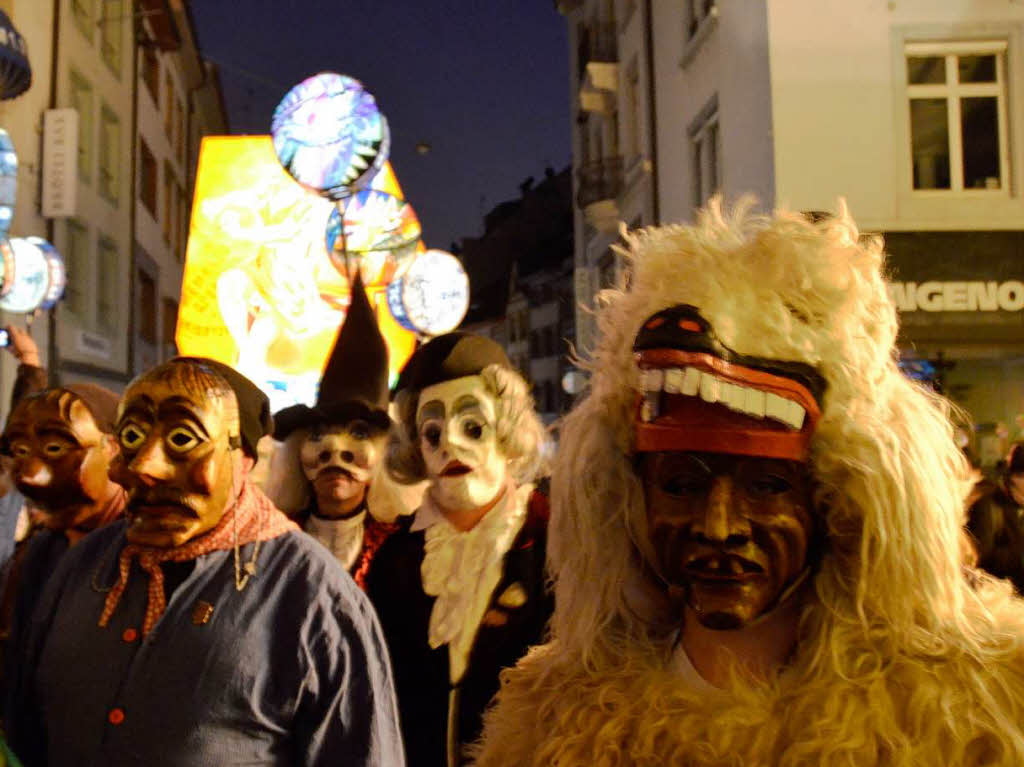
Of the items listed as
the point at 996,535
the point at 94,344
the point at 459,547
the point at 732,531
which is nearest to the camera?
the point at 732,531

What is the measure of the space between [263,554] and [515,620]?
1000 millimetres

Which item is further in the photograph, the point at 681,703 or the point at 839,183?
the point at 839,183

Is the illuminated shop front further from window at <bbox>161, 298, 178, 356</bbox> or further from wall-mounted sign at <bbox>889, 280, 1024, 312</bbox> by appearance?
window at <bbox>161, 298, 178, 356</bbox>

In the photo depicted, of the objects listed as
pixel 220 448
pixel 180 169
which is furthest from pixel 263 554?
pixel 180 169

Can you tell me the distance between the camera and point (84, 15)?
15625 millimetres

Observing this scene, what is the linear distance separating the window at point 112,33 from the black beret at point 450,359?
15483 mm

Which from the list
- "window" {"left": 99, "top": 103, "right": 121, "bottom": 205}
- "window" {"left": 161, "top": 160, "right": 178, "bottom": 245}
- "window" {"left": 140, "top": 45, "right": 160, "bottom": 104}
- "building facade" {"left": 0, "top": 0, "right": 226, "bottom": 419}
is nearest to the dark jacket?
"building facade" {"left": 0, "top": 0, "right": 226, "bottom": 419}

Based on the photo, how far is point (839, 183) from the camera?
9.30 meters

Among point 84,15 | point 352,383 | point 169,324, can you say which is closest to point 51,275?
point 352,383

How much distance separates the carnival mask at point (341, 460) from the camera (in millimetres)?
3705

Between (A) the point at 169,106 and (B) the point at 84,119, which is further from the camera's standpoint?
(A) the point at 169,106

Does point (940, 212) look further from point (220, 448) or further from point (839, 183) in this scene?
point (220, 448)

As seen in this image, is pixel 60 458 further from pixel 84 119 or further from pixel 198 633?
pixel 84 119

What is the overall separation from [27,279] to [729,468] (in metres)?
9.17
